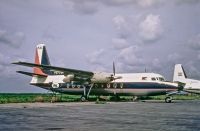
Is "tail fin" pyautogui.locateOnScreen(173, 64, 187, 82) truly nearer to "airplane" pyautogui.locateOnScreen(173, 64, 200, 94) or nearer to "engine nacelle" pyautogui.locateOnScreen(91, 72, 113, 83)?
"airplane" pyautogui.locateOnScreen(173, 64, 200, 94)

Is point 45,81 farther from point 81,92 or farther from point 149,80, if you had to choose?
point 149,80

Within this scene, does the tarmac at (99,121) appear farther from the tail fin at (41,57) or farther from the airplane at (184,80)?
the airplane at (184,80)

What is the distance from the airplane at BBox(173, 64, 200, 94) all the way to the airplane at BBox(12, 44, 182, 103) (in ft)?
89.5

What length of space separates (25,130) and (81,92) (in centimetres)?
3365

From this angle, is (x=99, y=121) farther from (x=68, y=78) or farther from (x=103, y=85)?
(x=103, y=85)

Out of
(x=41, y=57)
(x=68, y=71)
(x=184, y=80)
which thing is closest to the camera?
(x=68, y=71)

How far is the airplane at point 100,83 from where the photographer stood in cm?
3962

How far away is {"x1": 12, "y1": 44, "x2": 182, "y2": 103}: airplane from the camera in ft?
130

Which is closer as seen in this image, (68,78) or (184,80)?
(68,78)

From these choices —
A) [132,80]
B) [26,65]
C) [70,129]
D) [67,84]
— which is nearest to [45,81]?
[67,84]

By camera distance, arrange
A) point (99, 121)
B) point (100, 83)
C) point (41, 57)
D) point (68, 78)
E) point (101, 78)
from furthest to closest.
A: point (41, 57), point (100, 83), point (68, 78), point (101, 78), point (99, 121)

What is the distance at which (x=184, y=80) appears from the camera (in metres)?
75.2

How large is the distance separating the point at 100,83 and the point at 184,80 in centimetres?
3675

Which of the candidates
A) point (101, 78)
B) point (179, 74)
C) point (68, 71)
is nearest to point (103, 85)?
point (101, 78)
